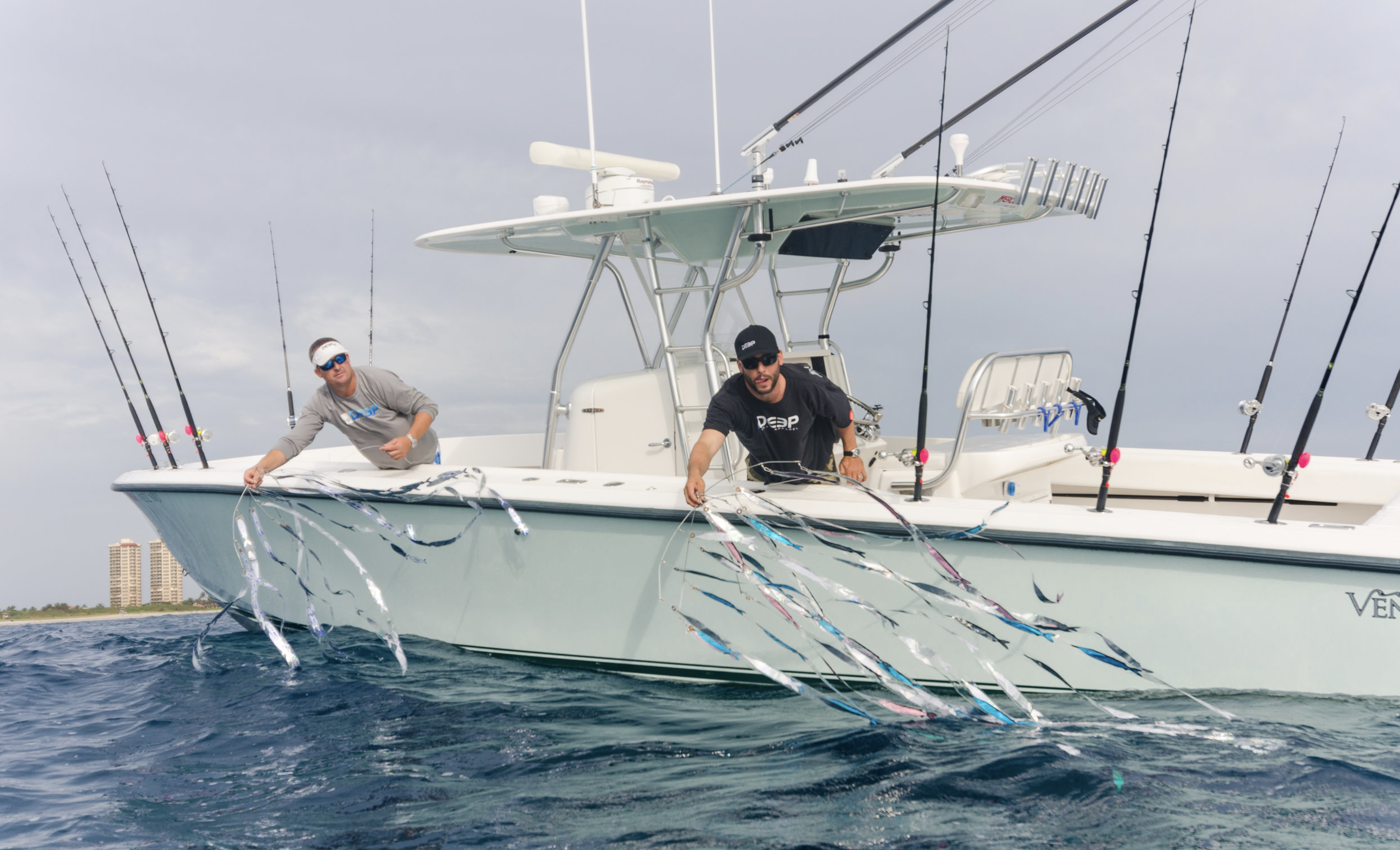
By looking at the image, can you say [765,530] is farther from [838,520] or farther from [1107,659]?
[1107,659]

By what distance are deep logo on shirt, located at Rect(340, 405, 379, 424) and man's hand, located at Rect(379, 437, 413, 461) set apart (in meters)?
0.37

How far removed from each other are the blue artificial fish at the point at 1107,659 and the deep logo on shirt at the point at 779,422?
1.58m

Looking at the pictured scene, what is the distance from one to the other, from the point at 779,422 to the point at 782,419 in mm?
23

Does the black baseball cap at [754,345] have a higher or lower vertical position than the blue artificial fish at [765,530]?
higher

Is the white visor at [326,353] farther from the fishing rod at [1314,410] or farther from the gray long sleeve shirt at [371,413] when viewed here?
the fishing rod at [1314,410]

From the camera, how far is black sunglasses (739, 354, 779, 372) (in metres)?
4.18

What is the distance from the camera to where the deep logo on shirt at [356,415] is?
532cm

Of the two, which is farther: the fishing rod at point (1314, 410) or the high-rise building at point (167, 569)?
the high-rise building at point (167, 569)

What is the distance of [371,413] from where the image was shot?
5324 mm

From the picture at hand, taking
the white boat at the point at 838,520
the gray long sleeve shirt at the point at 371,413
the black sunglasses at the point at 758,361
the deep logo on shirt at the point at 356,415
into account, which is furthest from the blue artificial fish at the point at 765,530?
the deep logo on shirt at the point at 356,415

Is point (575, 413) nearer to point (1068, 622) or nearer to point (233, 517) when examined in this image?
point (233, 517)

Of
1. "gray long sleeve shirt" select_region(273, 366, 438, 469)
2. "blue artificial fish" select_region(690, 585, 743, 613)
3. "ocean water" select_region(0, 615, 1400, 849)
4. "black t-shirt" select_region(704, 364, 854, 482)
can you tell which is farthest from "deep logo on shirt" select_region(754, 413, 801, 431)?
"gray long sleeve shirt" select_region(273, 366, 438, 469)

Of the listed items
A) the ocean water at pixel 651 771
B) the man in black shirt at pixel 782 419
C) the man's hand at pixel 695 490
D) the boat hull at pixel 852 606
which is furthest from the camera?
the man in black shirt at pixel 782 419

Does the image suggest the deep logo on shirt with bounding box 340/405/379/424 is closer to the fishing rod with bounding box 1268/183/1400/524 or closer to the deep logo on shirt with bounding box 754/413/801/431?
the deep logo on shirt with bounding box 754/413/801/431
